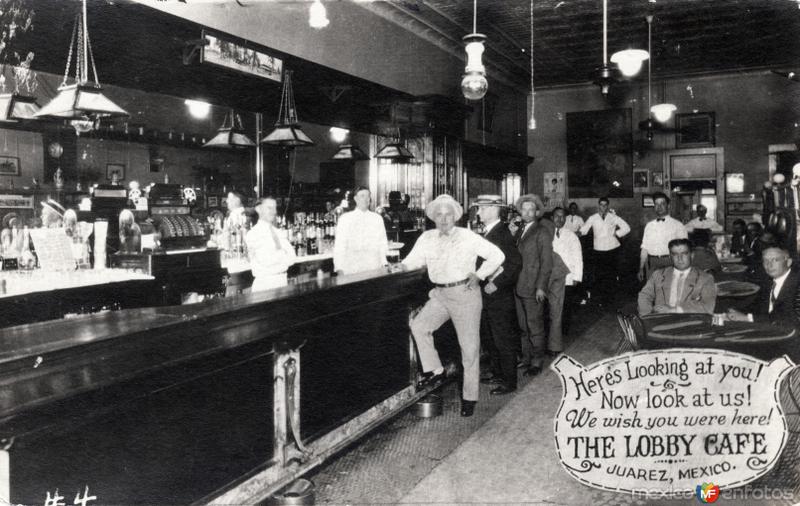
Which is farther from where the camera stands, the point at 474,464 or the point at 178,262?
the point at 178,262

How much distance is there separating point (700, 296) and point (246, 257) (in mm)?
3923

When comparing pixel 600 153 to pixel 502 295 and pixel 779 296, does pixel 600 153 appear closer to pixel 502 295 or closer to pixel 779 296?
pixel 502 295

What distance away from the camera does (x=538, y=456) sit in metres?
3.50

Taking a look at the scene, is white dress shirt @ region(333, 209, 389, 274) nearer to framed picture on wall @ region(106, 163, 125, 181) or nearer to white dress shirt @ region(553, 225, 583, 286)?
white dress shirt @ region(553, 225, 583, 286)

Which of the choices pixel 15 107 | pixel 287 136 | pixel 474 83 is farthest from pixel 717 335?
pixel 15 107

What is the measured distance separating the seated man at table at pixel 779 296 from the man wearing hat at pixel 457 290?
1.50m

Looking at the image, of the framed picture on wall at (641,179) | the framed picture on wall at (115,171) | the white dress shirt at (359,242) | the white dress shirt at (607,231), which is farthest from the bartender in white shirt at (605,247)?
the framed picture on wall at (115,171)

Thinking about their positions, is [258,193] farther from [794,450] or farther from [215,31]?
[794,450]

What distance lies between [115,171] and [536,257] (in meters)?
5.84

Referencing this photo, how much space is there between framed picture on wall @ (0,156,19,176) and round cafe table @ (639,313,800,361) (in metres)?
7.33

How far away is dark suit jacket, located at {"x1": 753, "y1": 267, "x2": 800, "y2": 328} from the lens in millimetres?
3154

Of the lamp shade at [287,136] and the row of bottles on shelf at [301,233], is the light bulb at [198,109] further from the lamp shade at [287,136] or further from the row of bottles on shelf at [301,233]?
the lamp shade at [287,136]

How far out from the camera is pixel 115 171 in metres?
8.23

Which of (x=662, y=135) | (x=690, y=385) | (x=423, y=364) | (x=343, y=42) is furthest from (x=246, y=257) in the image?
(x=662, y=135)
